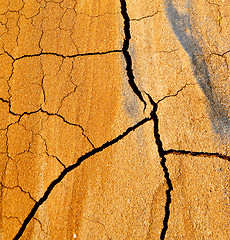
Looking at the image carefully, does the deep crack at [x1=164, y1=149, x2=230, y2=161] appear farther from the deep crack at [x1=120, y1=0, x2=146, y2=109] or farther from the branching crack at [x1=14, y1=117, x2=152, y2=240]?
the deep crack at [x1=120, y1=0, x2=146, y2=109]

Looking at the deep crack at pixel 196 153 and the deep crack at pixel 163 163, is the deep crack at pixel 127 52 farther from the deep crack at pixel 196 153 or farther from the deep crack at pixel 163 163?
the deep crack at pixel 196 153

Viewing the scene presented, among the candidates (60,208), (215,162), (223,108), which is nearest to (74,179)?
(60,208)

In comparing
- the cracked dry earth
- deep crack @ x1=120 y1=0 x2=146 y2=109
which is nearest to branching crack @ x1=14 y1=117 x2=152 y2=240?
the cracked dry earth

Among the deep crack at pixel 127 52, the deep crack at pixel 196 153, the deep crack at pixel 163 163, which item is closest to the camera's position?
the deep crack at pixel 163 163

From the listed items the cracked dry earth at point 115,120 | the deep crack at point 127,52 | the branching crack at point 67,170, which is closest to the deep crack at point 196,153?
the cracked dry earth at point 115,120

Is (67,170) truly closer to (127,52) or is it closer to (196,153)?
(196,153)

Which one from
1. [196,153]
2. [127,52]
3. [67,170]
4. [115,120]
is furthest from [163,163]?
[127,52]

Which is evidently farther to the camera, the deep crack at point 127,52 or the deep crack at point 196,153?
the deep crack at point 127,52

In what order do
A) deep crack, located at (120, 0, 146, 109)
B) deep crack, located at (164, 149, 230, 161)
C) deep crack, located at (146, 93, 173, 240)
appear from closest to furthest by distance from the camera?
deep crack, located at (146, 93, 173, 240)
deep crack, located at (164, 149, 230, 161)
deep crack, located at (120, 0, 146, 109)

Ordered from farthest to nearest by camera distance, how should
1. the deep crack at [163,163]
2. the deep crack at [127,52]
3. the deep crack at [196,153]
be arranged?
the deep crack at [127,52]
the deep crack at [196,153]
the deep crack at [163,163]
